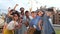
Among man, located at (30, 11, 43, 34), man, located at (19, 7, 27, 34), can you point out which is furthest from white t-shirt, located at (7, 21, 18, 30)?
man, located at (30, 11, 43, 34)

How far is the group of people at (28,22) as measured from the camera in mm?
2111

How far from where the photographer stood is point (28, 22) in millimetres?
2143

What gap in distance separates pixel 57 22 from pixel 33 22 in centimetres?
34

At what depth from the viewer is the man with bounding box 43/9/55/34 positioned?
2.10 meters

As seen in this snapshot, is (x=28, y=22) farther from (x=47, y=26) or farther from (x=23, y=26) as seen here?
(x=47, y=26)

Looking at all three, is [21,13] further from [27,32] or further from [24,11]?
[27,32]

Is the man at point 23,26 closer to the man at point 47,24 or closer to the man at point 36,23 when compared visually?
the man at point 36,23

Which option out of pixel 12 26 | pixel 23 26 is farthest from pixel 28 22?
pixel 12 26

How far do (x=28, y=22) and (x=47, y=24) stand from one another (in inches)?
10.9

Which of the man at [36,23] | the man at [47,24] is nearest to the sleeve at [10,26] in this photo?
the man at [36,23]

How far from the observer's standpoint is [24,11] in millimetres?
2152

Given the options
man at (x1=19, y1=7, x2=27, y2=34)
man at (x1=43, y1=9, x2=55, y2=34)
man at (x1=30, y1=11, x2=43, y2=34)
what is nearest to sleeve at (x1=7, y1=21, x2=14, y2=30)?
man at (x1=19, y1=7, x2=27, y2=34)

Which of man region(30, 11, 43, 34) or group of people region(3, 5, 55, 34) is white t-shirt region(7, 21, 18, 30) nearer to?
group of people region(3, 5, 55, 34)

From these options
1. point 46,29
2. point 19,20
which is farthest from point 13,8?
point 46,29
